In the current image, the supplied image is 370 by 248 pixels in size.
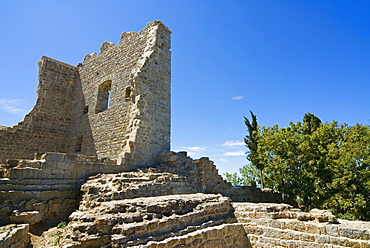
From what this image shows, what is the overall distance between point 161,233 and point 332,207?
33.0 ft

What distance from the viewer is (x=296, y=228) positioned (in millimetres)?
5086

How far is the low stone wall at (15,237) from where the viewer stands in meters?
3.48

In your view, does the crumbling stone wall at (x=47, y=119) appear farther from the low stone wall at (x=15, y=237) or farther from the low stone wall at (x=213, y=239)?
the low stone wall at (x=213, y=239)

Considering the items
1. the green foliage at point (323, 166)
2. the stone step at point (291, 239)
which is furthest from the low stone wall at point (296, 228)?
the green foliage at point (323, 166)

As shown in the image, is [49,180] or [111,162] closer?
[49,180]

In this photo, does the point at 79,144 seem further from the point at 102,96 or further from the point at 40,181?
the point at 40,181

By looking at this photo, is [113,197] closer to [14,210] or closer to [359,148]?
[14,210]

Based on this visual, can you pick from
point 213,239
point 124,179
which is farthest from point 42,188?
point 213,239

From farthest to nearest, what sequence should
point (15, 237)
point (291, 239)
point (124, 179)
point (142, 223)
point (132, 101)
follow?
point (132, 101), point (124, 179), point (291, 239), point (142, 223), point (15, 237)

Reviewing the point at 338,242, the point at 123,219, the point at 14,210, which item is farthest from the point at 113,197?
the point at 338,242

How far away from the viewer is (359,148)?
11.0 meters

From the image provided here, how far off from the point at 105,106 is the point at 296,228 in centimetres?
1012

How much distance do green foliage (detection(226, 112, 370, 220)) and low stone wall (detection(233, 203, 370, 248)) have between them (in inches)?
259

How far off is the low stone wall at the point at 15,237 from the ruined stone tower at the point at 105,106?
12.5 ft
